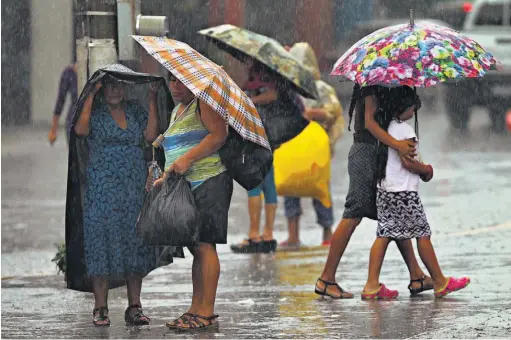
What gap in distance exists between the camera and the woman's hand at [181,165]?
812cm

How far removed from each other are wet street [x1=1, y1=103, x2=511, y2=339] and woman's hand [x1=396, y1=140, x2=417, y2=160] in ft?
3.09

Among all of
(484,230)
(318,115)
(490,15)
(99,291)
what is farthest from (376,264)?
(490,15)

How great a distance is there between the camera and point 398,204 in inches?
367

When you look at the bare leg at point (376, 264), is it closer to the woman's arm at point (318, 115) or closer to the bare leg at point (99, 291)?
the bare leg at point (99, 291)

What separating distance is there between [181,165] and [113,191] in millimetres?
510

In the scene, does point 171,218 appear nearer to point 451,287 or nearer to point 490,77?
point 451,287

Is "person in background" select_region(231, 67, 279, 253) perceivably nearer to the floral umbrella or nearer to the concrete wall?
the floral umbrella

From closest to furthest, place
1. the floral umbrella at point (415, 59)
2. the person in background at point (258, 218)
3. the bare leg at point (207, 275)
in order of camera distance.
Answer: the bare leg at point (207, 275), the floral umbrella at point (415, 59), the person in background at point (258, 218)

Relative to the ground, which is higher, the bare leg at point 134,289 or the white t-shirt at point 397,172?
the white t-shirt at point 397,172

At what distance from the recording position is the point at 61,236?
13367 millimetres

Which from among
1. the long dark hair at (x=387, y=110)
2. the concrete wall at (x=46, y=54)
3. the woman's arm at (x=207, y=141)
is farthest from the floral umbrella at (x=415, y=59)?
the concrete wall at (x=46, y=54)

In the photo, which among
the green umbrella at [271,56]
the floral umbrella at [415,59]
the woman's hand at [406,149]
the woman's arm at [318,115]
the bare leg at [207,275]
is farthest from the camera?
the woman's arm at [318,115]

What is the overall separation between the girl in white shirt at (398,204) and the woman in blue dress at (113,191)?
167cm

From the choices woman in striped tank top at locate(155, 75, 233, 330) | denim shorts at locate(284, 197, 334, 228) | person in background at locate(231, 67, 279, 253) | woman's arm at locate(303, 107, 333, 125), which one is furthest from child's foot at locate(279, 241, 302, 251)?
woman in striped tank top at locate(155, 75, 233, 330)
